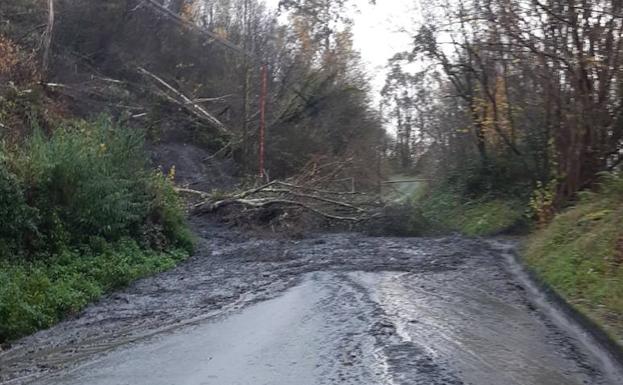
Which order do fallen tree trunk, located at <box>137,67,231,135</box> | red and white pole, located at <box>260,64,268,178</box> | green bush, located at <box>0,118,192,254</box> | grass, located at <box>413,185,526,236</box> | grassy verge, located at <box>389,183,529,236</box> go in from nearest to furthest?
green bush, located at <box>0,118,192,254</box> < grassy verge, located at <box>389,183,529,236</box> < grass, located at <box>413,185,526,236</box> < red and white pole, located at <box>260,64,268,178</box> < fallen tree trunk, located at <box>137,67,231,135</box>

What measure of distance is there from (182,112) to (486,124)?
47.4 ft

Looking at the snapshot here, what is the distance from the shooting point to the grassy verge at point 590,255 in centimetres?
1038

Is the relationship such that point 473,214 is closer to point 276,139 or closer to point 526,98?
point 526,98

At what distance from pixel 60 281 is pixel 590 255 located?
9.39 m

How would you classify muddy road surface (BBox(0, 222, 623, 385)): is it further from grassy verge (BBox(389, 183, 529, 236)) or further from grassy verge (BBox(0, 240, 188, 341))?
grassy verge (BBox(389, 183, 529, 236))

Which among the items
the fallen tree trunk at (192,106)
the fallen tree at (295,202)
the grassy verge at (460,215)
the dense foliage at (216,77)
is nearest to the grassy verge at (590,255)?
the grassy verge at (460,215)

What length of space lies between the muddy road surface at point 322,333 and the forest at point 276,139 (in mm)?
772

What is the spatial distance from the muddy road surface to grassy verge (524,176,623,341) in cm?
43

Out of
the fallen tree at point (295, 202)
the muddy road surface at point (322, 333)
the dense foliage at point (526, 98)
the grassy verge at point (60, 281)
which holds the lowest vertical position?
the muddy road surface at point (322, 333)

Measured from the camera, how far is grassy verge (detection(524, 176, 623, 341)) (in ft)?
34.1

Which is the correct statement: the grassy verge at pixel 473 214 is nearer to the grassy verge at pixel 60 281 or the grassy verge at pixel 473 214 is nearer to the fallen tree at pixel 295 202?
the fallen tree at pixel 295 202

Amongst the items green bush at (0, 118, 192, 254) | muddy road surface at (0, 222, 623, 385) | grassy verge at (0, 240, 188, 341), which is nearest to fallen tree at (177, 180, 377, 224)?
green bush at (0, 118, 192, 254)

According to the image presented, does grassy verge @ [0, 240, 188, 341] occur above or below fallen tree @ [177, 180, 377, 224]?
below

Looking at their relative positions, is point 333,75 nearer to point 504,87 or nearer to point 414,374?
point 504,87
